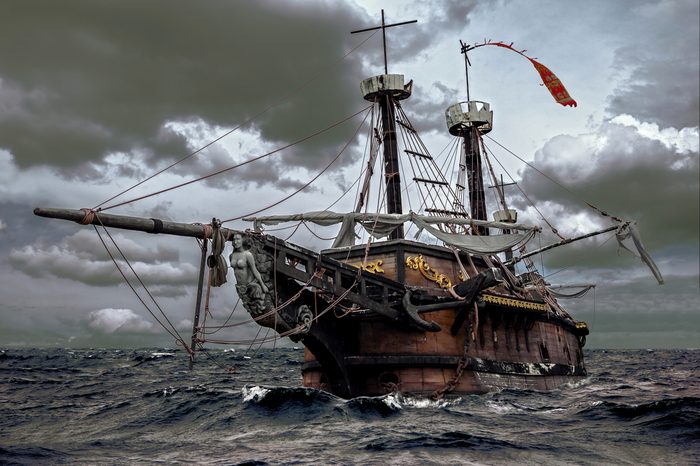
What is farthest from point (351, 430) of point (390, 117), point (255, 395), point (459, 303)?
point (390, 117)

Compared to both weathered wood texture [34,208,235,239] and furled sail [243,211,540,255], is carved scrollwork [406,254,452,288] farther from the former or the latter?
weathered wood texture [34,208,235,239]

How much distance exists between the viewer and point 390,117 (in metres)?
25.0

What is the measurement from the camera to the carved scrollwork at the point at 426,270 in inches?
787

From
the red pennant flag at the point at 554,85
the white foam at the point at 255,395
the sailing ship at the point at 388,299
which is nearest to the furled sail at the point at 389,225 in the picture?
the sailing ship at the point at 388,299

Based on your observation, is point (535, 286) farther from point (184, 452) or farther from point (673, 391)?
point (184, 452)

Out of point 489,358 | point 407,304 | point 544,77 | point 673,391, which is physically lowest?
point 673,391

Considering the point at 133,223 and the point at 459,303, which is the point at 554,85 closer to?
the point at 459,303

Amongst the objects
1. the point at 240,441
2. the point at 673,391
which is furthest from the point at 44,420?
the point at 673,391

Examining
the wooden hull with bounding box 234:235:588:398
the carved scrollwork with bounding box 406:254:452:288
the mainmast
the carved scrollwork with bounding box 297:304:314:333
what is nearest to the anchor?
the wooden hull with bounding box 234:235:588:398

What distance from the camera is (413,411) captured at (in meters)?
16.3

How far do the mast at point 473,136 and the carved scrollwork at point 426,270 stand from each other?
17263 millimetres

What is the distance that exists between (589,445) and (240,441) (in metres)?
6.45

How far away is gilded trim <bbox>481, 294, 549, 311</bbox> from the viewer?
20430 mm

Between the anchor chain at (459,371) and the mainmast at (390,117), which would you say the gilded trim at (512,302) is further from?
the mainmast at (390,117)
